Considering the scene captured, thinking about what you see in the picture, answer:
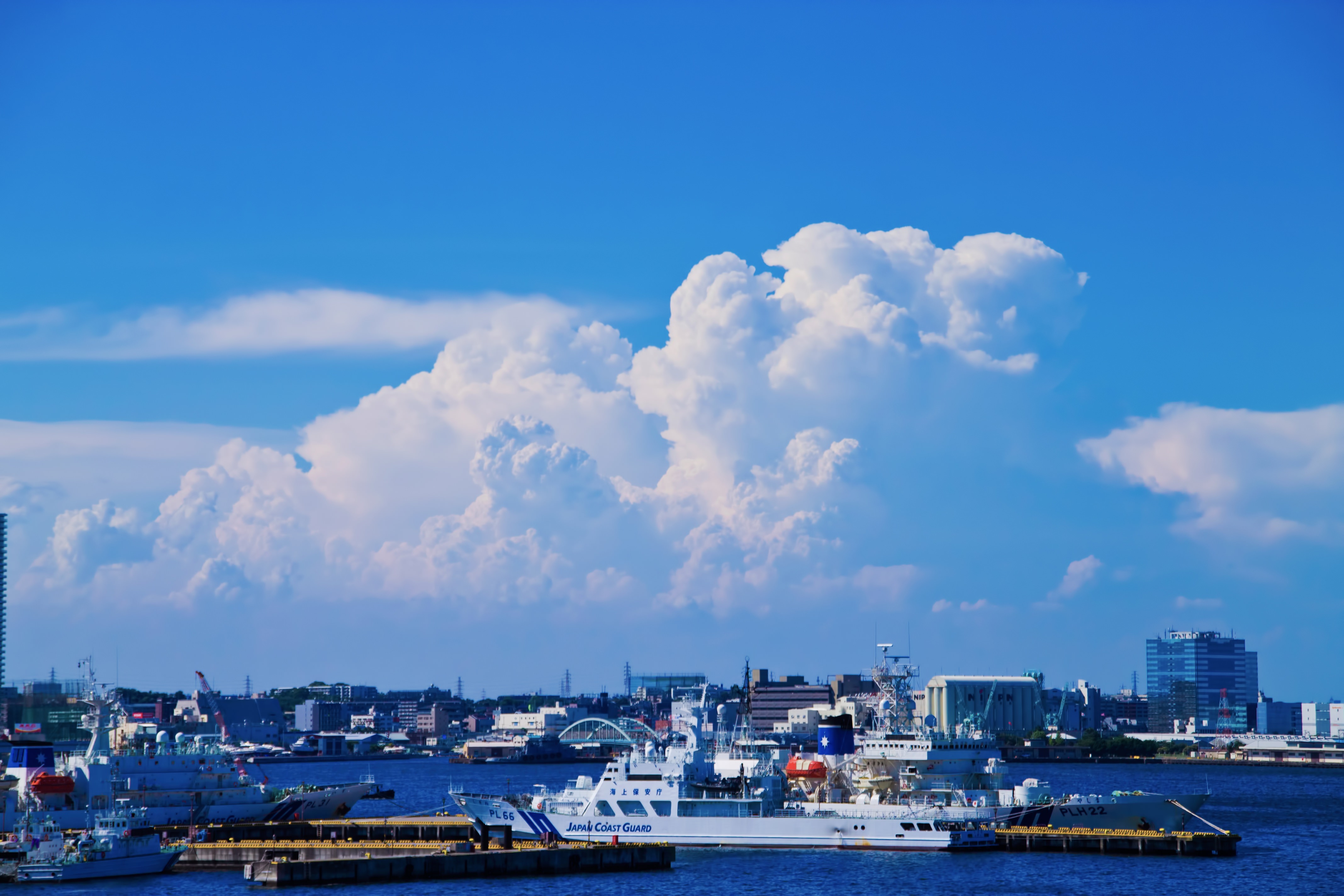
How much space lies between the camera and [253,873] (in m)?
57.4

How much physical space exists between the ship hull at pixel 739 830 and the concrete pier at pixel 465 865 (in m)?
4.60

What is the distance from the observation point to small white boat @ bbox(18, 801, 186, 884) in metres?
56.2

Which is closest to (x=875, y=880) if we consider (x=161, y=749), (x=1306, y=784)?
(x=161, y=749)

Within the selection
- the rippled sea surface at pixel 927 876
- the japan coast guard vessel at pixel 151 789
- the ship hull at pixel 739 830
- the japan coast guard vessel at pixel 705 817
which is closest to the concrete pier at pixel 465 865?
the rippled sea surface at pixel 927 876

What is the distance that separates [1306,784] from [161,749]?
113m

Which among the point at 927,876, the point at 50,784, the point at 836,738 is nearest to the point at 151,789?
the point at 50,784

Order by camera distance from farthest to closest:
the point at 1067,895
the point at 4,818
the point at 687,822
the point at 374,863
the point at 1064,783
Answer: the point at 1064,783 < the point at 687,822 < the point at 4,818 < the point at 374,863 < the point at 1067,895

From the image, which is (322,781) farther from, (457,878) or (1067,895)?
(1067,895)

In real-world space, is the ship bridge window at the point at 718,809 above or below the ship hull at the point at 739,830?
above

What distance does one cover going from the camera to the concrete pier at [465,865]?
57.4 m

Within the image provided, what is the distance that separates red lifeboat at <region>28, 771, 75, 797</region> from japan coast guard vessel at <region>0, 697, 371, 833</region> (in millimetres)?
31

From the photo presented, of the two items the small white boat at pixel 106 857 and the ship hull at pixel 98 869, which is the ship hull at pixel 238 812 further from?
the ship hull at pixel 98 869

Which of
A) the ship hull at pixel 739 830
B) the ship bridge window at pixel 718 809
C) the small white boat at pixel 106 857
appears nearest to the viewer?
the small white boat at pixel 106 857

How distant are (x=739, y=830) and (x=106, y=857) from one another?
89.9 feet
